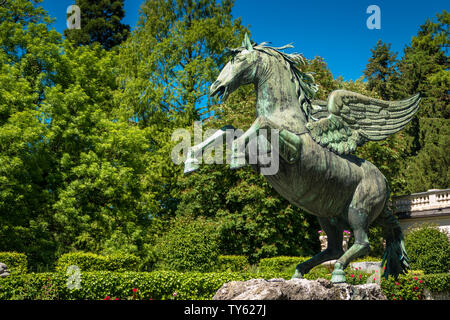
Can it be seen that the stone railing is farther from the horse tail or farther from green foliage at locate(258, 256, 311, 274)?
the horse tail

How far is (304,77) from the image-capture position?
5.38 m

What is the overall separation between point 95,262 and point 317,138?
1107cm

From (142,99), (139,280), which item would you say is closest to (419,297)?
(139,280)

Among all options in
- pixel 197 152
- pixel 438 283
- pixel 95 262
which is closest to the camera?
pixel 197 152

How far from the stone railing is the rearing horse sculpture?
1728 cm

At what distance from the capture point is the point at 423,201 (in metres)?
21.8

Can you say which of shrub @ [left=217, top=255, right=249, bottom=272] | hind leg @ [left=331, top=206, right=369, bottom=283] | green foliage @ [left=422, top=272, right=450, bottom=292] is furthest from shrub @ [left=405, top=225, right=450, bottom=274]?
hind leg @ [left=331, top=206, right=369, bottom=283]

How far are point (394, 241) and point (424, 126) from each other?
941 inches

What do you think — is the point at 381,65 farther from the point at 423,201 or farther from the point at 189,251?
the point at 189,251

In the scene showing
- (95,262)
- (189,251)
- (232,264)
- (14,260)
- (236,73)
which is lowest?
(232,264)

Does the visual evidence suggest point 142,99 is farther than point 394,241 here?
Yes

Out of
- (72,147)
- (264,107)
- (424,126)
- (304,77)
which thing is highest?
(424,126)

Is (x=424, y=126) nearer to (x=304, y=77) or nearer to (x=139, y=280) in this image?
(x=139, y=280)

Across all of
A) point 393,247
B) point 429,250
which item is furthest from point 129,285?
point 429,250
